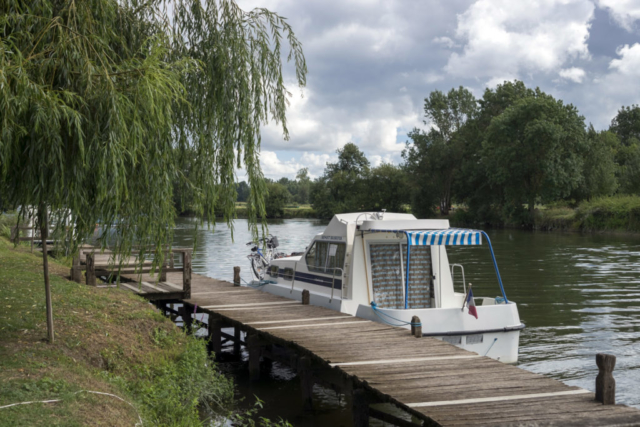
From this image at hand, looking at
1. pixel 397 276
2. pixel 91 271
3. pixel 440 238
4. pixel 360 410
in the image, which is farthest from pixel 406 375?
pixel 91 271

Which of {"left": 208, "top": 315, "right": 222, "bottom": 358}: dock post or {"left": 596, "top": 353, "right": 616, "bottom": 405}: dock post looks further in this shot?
{"left": 208, "top": 315, "right": 222, "bottom": 358}: dock post

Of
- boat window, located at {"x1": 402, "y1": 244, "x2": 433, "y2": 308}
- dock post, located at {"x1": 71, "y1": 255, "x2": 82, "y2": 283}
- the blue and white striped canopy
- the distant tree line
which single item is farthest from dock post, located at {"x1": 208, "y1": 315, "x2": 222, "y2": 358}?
the distant tree line

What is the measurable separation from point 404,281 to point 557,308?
Result: 951 cm

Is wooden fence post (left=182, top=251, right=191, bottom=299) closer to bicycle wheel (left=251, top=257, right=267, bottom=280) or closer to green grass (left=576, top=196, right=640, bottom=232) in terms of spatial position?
bicycle wheel (left=251, top=257, right=267, bottom=280)

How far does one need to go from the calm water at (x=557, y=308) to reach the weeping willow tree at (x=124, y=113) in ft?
14.8

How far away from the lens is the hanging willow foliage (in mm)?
6359

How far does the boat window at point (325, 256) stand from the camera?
46.2ft

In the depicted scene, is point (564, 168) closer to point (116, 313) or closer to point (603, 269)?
point (603, 269)

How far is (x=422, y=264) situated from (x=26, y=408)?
9235mm

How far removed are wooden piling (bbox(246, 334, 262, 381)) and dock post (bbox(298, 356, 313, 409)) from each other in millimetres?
1942

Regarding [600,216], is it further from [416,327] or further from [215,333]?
[416,327]

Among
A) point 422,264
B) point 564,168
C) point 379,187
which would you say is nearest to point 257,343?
point 422,264

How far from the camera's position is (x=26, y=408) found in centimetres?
626

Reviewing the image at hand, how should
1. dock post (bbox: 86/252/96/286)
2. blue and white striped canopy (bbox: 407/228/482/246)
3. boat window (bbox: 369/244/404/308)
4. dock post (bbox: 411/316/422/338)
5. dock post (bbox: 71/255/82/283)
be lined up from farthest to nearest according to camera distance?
dock post (bbox: 71/255/82/283), dock post (bbox: 86/252/96/286), boat window (bbox: 369/244/404/308), blue and white striped canopy (bbox: 407/228/482/246), dock post (bbox: 411/316/422/338)
